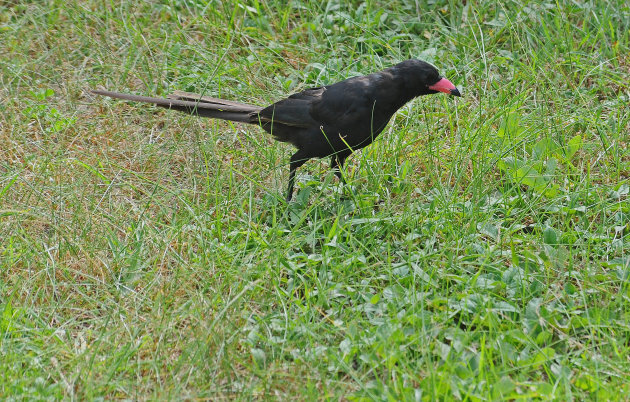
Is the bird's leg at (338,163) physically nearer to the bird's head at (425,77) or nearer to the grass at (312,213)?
the grass at (312,213)

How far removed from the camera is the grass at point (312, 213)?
11.8ft

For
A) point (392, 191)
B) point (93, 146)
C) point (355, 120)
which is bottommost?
point (93, 146)

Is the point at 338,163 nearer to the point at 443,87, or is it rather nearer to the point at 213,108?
the point at 443,87

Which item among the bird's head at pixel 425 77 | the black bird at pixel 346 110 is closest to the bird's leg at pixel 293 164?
the black bird at pixel 346 110

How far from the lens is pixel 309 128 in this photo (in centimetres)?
511

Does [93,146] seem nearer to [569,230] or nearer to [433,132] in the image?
[433,132]

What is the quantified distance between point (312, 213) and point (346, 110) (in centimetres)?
64

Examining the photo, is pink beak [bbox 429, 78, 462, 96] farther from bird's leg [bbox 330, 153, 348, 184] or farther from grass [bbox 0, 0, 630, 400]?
bird's leg [bbox 330, 153, 348, 184]

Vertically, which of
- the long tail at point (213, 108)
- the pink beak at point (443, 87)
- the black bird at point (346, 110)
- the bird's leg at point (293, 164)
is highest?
the pink beak at point (443, 87)

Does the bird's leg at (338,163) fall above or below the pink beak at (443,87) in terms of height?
below

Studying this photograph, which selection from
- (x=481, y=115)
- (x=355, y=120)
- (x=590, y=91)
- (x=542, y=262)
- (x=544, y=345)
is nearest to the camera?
(x=544, y=345)

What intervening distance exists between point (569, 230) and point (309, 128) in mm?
1638

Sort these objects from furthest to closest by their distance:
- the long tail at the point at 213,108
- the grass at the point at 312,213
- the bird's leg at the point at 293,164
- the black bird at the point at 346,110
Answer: the long tail at the point at 213,108, the bird's leg at the point at 293,164, the black bird at the point at 346,110, the grass at the point at 312,213

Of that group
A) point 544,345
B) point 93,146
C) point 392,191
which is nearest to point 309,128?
point 392,191
